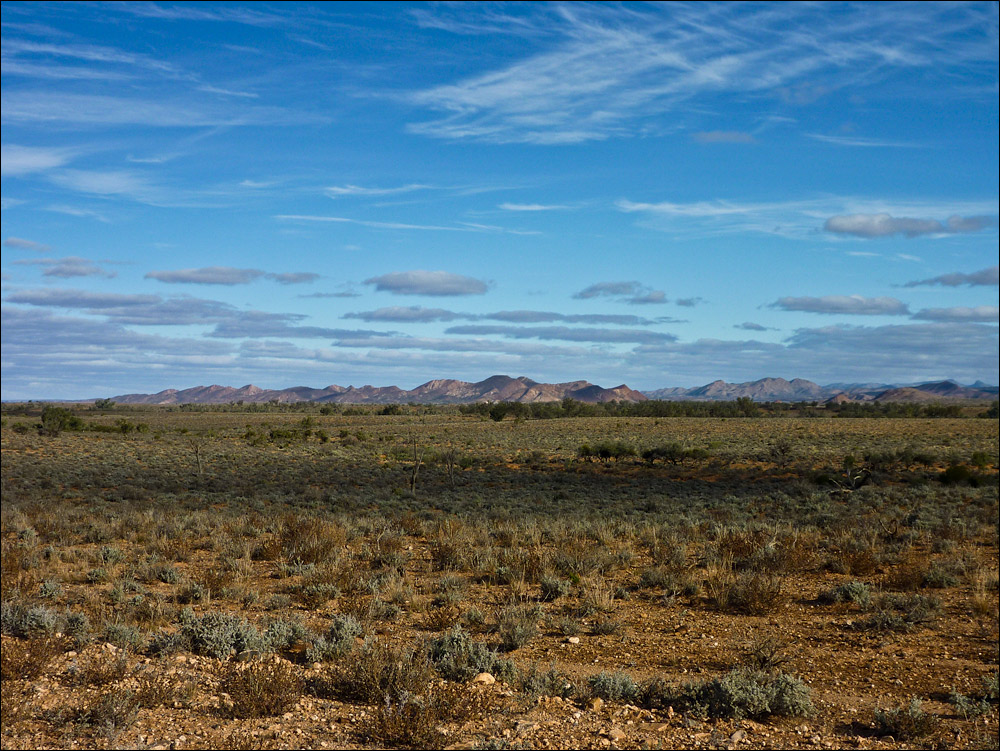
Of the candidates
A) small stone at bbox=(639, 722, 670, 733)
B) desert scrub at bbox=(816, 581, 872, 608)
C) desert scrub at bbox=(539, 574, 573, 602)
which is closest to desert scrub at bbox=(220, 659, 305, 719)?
small stone at bbox=(639, 722, 670, 733)

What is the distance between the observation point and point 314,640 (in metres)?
8.49

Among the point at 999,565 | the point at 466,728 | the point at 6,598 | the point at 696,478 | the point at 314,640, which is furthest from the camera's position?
the point at 696,478

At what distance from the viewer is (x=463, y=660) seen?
25.4 feet

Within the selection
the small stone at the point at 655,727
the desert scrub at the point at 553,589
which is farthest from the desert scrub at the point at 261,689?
the desert scrub at the point at 553,589

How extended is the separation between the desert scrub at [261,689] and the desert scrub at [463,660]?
4.86ft

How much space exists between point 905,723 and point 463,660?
4.28 metres

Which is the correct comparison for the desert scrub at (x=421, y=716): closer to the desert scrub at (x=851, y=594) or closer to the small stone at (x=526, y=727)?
the small stone at (x=526, y=727)

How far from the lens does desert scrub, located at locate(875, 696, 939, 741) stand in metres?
6.43

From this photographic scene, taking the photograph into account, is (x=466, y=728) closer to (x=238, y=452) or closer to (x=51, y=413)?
(x=238, y=452)

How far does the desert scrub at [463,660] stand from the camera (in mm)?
7566

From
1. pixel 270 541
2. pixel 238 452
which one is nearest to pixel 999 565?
pixel 270 541

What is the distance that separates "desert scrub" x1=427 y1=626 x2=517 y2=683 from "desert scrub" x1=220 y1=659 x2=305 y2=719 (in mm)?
1482

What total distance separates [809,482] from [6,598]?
25.8 m

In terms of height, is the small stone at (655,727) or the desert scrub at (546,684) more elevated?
the desert scrub at (546,684)
